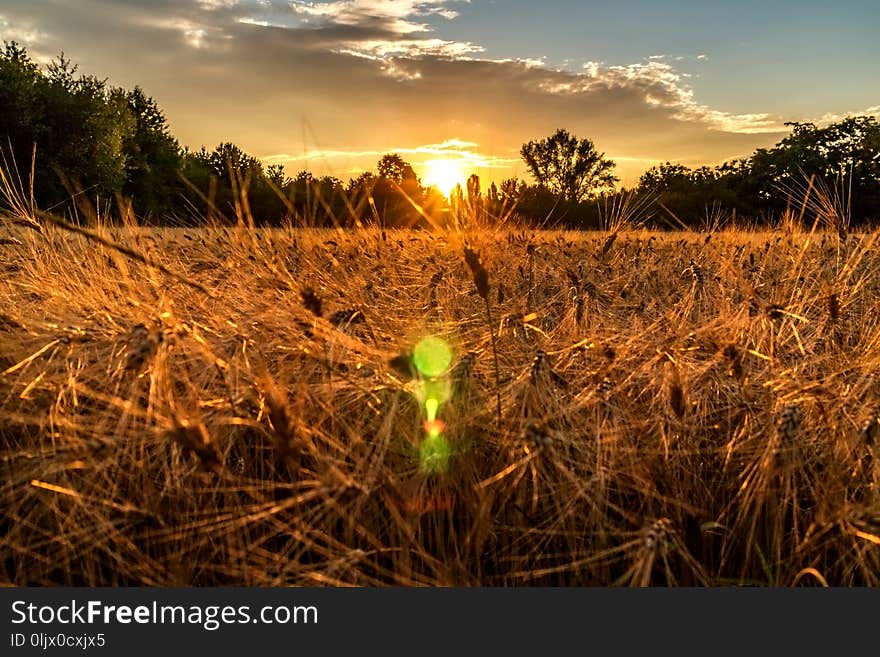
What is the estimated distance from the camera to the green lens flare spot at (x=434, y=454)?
1950 mm

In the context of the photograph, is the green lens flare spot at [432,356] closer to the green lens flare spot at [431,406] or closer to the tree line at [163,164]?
the green lens flare spot at [431,406]

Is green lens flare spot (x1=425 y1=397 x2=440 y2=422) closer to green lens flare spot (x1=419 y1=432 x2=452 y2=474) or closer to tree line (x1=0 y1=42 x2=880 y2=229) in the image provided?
green lens flare spot (x1=419 y1=432 x2=452 y2=474)

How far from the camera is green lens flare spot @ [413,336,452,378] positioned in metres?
2.03

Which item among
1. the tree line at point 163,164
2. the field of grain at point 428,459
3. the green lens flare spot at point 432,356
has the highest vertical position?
the tree line at point 163,164

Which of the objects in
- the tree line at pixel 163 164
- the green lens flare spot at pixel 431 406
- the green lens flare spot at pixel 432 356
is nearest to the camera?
the green lens flare spot at pixel 431 406

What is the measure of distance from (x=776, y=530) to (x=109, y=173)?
33.9 m

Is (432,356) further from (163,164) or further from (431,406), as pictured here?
(163,164)

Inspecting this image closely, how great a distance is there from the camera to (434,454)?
200 cm

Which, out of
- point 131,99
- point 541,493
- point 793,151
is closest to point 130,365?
point 541,493

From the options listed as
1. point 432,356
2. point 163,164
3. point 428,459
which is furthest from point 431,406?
point 163,164

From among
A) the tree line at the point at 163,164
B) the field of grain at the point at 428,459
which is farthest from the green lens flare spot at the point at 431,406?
the tree line at the point at 163,164

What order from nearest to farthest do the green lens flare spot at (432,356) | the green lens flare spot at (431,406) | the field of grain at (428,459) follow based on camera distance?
the field of grain at (428,459) < the green lens flare spot at (431,406) < the green lens flare spot at (432,356)

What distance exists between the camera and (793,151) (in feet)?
111

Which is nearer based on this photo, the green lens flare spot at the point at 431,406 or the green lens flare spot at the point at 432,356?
the green lens flare spot at the point at 431,406
